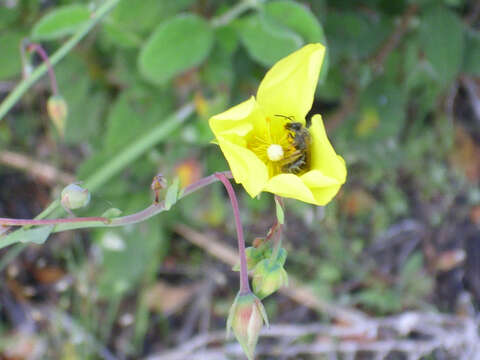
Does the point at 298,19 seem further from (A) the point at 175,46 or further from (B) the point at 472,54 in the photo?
(B) the point at 472,54

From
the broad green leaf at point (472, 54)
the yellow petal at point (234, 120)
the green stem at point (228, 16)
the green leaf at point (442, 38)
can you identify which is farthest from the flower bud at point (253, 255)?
the broad green leaf at point (472, 54)

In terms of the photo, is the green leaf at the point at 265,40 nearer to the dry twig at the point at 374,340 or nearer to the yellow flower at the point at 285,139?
the yellow flower at the point at 285,139

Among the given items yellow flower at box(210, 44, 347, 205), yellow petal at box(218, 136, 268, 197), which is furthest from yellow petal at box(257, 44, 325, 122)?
yellow petal at box(218, 136, 268, 197)

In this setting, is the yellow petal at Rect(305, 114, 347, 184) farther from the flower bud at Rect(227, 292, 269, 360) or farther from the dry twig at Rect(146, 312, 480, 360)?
the dry twig at Rect(146, 312, 480, 360)

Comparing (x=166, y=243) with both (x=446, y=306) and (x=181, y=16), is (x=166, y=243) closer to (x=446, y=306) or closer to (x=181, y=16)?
(x=181, y=16)

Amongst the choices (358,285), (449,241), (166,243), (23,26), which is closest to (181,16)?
(23,26)

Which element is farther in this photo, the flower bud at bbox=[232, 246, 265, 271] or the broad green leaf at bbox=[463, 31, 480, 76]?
the broad green leaf at bbox=[463, 31, 480, 76]
